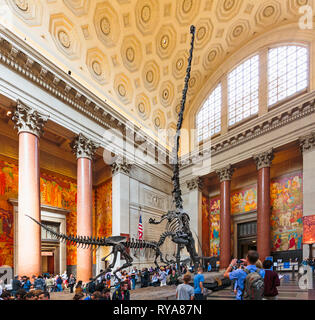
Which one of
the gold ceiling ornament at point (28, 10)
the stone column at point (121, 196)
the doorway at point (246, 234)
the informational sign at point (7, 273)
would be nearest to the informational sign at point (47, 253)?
the informational sign at point (7, 273)

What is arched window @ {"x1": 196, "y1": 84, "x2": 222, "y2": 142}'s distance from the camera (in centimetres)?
1672

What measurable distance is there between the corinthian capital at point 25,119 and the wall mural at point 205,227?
11.1 m

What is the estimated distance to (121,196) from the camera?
12.5m

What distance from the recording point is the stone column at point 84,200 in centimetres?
988

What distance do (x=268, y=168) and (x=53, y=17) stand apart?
36.5 feet

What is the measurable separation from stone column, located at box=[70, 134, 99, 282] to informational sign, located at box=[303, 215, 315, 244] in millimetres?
8336

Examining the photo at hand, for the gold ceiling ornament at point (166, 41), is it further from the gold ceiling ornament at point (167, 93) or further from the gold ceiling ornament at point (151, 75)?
the gold ceiling ornament at point (167, 93)

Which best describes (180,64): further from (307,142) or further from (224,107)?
(307,142)

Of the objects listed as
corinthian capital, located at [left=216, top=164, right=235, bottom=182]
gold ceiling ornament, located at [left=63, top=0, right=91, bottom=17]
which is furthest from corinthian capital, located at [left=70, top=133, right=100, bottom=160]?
corinthian capital, located at [left=216, top=164, right=235, bottom=182]

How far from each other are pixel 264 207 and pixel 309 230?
2.06 metres

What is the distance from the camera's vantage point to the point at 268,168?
13.0 m

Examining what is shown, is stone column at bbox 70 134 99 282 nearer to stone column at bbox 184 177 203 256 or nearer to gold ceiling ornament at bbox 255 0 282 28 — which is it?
stone column at bbox 184 177 203 256

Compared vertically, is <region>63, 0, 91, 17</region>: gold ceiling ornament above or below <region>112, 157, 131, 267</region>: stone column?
above
